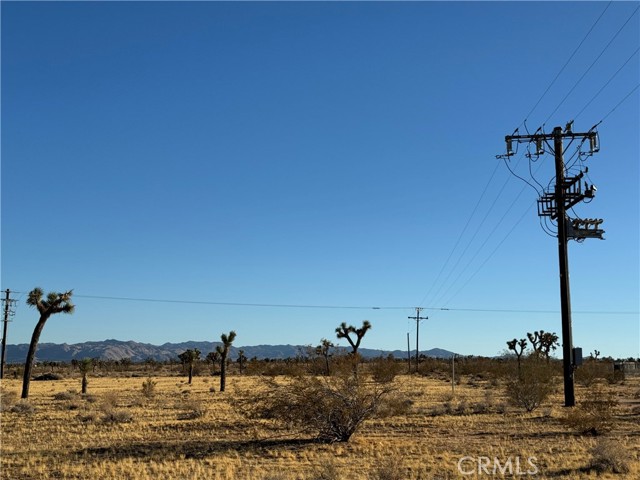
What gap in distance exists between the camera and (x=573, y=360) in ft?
84.6

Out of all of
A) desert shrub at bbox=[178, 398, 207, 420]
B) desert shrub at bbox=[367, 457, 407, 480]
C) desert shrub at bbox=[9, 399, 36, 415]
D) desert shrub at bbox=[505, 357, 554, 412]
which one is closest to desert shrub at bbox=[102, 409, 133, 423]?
desert shrub at bbox=[178, 398, 207, 420]

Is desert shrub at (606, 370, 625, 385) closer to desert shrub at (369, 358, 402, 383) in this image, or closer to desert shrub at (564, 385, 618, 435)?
desert shrub at (369, 358, 402, 383)

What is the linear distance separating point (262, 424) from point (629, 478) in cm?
1280

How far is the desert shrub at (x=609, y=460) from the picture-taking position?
46.0 ft

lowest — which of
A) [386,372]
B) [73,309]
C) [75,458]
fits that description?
[75,458]

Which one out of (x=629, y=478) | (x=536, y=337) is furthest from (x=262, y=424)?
(x=536, y=337)

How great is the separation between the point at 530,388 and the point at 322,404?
12815 millimetres

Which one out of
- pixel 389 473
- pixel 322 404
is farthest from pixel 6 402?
pixel 389 473

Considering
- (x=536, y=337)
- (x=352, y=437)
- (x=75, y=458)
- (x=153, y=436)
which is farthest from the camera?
(x=536, y=337)

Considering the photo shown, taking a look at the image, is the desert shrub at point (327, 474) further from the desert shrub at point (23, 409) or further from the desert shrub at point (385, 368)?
the desert shrub at point (23, 409)

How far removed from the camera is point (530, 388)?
90.5ft

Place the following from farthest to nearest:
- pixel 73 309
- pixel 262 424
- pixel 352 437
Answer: pixel 73 309
pixel 262 424
pixel 352 437

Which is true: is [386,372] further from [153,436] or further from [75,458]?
[75,458]

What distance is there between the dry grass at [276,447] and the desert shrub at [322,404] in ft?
1.73
